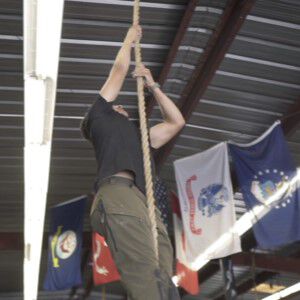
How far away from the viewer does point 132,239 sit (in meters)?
2.76

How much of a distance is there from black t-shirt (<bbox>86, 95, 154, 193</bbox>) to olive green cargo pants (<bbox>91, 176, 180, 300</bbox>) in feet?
0.20

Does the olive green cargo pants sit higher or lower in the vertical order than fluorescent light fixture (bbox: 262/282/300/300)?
higher

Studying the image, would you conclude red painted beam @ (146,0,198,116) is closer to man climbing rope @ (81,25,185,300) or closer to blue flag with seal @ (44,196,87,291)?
man climbing rope @ (81,25,185,300)

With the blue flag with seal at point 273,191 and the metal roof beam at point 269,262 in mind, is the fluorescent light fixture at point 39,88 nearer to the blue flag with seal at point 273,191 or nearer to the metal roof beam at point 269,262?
the blue flag with seal at point 273,191

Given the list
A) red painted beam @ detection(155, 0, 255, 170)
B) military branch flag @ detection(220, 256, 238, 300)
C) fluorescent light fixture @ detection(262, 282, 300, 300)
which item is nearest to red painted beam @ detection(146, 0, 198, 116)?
red painted beam @ detection(155, 0, 255, 170)

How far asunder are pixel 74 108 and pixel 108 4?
210 cm

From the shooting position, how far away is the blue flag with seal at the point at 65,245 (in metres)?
9.74

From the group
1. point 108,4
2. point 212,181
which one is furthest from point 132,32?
point 212,181

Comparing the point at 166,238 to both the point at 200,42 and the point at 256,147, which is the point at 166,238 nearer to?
the point at 200,42

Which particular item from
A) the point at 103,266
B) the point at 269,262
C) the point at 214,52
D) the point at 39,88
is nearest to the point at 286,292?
the point at 269,262

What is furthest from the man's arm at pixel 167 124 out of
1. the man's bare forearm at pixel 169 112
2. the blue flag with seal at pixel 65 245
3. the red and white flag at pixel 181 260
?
the blue flag with seal at pixel 65 245

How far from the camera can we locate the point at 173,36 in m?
6.62

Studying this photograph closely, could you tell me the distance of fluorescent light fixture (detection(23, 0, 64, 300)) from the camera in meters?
4.58

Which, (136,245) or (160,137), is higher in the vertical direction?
(160,137)
